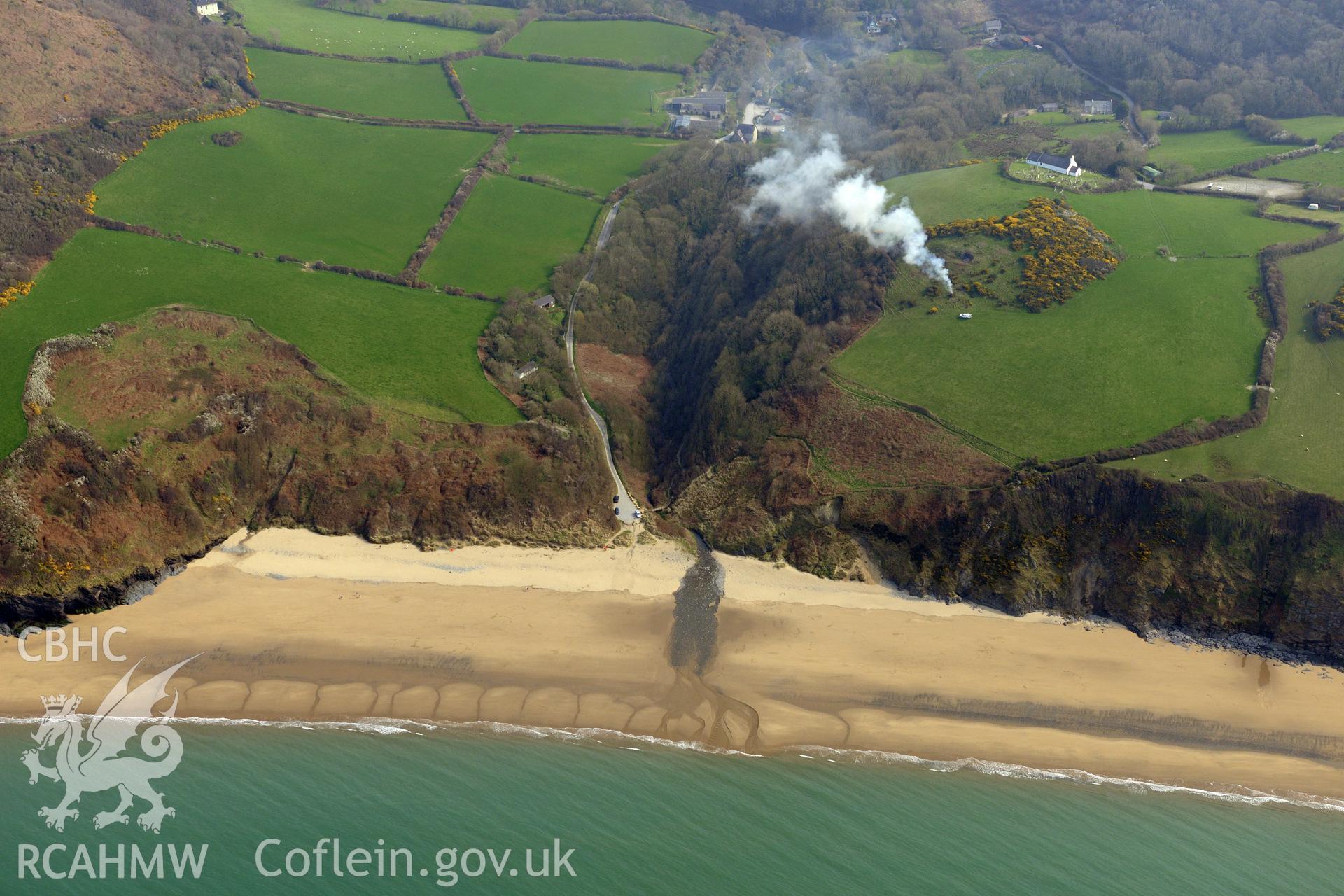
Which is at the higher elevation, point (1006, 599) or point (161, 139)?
point (161, 139)

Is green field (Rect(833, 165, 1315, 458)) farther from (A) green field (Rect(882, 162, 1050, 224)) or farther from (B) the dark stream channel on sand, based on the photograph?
(B) the dark stream channel on sand

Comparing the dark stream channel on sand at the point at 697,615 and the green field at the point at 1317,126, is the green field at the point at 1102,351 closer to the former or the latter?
the dark stream channel on sand at the point at 697,615

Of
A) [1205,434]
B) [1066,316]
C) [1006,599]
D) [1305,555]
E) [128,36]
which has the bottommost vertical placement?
[1006,599]

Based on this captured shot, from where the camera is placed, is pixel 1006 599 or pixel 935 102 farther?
pixel 935 102

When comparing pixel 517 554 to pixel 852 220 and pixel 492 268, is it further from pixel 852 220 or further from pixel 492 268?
pixel 852 220

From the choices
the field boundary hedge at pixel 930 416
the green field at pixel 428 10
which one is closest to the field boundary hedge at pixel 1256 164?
the field boundary hedge at pixel 930 416

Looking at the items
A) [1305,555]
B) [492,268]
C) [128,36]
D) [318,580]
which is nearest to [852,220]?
[492,268]

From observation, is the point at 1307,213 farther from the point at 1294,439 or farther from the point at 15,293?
the point at 15,293
